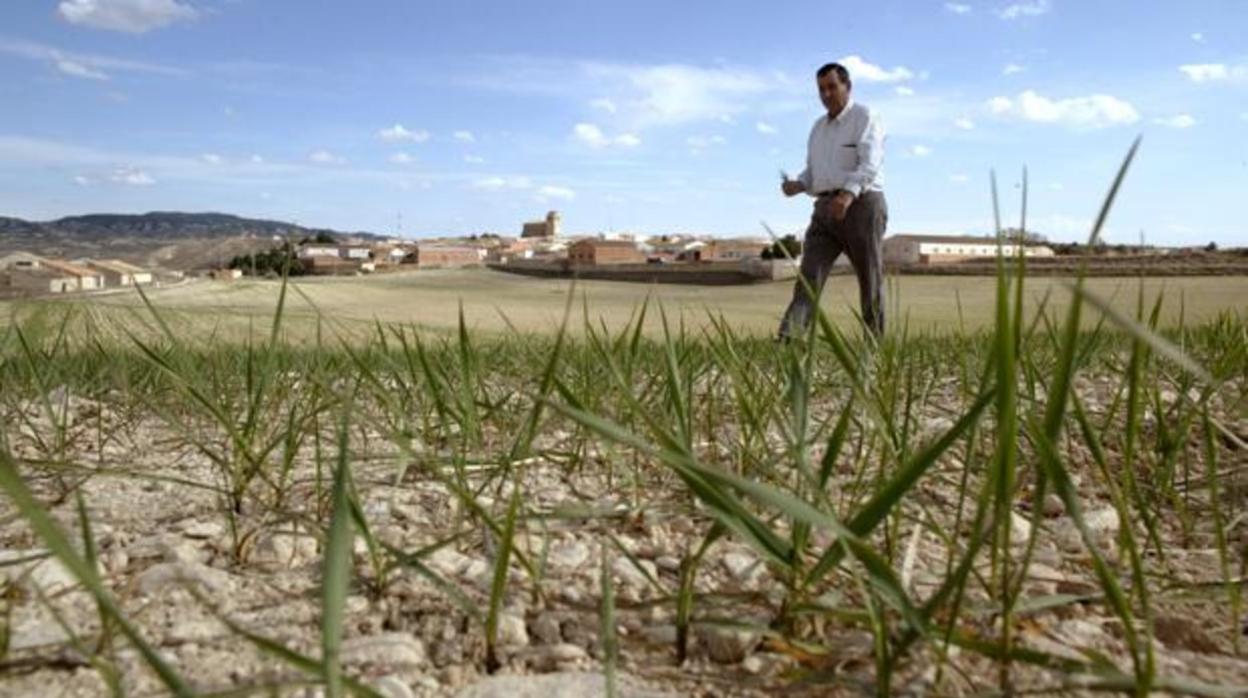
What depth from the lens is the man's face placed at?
4.90 meters

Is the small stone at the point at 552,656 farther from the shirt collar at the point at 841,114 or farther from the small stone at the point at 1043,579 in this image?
the shirt collar at the point at 841,114

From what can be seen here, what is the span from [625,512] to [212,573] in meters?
0.42

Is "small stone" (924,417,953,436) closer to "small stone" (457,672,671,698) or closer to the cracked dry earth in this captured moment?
the cracked dry earth

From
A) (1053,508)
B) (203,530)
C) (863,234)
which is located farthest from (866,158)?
(203,530)

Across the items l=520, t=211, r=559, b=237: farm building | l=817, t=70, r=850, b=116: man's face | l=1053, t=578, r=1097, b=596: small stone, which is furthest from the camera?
l=520, t=211, r=559, b=237: farm building

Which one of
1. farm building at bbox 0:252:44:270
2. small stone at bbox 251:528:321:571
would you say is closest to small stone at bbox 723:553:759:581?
small stone at bbox 251:528:321:571

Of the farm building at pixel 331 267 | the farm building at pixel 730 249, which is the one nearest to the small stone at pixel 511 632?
the farm building at pixel 331 267

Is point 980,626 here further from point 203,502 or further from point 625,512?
point 203,502

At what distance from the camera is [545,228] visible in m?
102

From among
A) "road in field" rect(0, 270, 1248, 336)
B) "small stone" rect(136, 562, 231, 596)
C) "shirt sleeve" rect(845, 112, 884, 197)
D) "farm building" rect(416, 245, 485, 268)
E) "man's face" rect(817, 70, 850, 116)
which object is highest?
"farm building" rect(416, 245, 485, 268)

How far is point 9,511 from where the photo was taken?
3.96 feet

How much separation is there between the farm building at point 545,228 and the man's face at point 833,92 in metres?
93.6

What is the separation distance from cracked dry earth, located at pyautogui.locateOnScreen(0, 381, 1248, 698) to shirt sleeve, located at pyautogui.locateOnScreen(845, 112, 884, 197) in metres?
3.74

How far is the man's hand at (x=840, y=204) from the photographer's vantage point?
4758 mm
